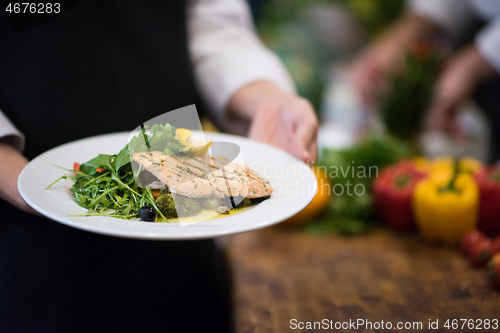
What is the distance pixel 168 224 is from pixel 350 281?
77 cm

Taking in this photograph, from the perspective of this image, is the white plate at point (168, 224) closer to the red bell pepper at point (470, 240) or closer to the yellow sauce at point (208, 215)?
the yellow sauce at point (208, 215)

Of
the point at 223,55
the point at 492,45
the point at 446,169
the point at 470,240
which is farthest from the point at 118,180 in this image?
the point at 492,45

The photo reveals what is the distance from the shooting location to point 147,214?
630mm

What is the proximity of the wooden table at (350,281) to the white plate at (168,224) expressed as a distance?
43 centimetres

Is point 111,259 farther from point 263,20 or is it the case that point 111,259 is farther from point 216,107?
point 263,20

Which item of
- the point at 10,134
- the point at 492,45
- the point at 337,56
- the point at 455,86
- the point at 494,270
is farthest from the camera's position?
the point at 337,56

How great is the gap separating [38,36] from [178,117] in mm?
439

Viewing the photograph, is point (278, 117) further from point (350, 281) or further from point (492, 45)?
point (492, 45)

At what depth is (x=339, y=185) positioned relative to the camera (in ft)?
5.35

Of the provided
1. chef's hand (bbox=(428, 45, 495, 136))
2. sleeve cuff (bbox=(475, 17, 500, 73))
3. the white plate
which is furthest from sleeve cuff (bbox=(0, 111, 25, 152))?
sleeve cuff (bbox=(475, 17, 500, 73))

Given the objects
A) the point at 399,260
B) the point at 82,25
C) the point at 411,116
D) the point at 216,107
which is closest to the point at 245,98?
the point at 216,107

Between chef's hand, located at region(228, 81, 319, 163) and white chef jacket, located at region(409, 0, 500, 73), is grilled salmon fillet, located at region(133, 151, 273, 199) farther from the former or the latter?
white chef jacket, located at region(409, 0, 500, 73)

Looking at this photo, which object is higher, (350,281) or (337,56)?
(337,56)

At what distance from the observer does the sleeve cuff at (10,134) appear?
79cm
